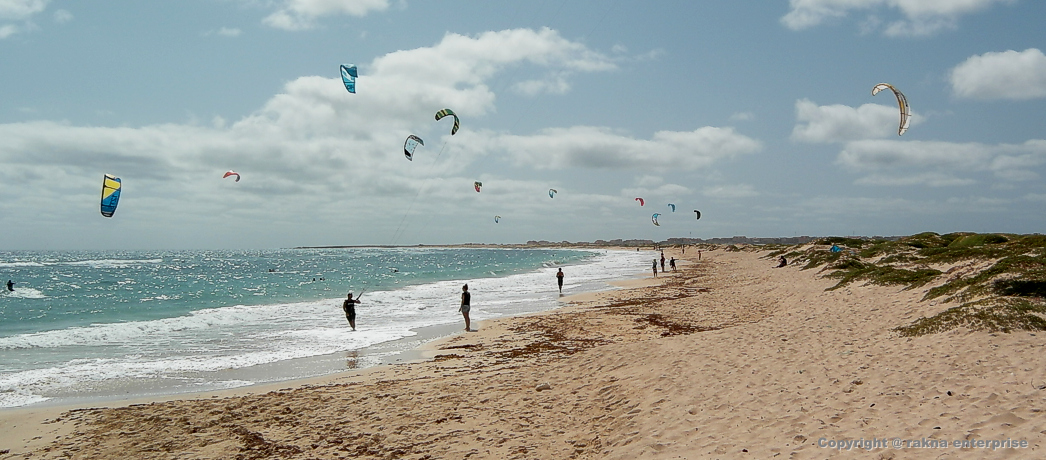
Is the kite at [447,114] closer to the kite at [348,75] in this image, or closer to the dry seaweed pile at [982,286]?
the kite at [348,75]

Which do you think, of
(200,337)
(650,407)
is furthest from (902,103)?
(200,337)

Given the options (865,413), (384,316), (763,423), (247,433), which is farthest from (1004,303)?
(384,316)

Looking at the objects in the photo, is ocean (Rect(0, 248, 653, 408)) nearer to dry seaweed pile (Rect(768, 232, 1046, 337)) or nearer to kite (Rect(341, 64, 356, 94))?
kite (Rect(341, 64, 356, 94))

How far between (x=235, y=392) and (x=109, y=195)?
9.07 meters

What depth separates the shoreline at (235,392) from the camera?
8.12 metres

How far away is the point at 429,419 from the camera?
25.5 feet

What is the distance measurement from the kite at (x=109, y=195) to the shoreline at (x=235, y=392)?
6.76 m

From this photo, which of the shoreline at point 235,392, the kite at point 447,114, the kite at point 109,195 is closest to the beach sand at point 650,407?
the shoreline at point 235,392

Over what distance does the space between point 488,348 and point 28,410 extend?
8341 mm

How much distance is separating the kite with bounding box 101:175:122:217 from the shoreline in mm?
6762

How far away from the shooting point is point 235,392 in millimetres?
10094

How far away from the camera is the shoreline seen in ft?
26.7

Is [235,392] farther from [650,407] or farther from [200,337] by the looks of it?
[200,337]

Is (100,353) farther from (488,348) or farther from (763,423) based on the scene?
(763,423)
